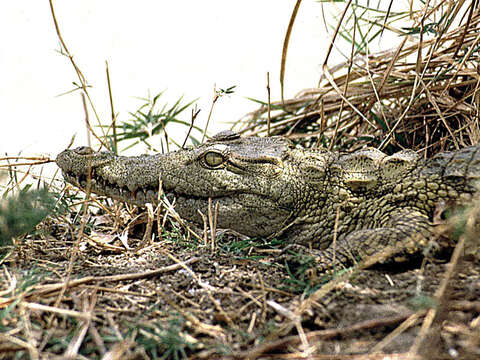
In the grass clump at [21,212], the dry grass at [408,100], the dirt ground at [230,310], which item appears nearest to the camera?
the dirt ground at [230,310]

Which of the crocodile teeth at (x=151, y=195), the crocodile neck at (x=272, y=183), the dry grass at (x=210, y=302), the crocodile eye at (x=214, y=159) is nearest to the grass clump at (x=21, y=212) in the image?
the dry grass at (x=210, y=302)

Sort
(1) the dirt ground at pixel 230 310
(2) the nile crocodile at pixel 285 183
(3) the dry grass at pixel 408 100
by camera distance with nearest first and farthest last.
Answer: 1. (1) the dirt ground at pixel 230 310
2. (2) the nile crocodile at pixel 285 183
3. (3) the dry grass at pixel 408 100

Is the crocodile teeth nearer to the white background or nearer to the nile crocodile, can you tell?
the nile crocodile

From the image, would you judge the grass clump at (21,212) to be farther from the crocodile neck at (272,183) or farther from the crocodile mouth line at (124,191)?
the crocodile mouth line at (124,191)

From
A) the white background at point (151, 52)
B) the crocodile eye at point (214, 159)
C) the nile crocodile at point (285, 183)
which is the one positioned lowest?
the nile crocodile at point (285, 183)

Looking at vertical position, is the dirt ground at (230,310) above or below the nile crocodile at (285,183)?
below

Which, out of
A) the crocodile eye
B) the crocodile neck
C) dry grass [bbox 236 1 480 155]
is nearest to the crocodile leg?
the crocodile neck

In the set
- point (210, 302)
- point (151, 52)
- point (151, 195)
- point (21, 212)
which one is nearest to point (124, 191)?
point (151, 195)
